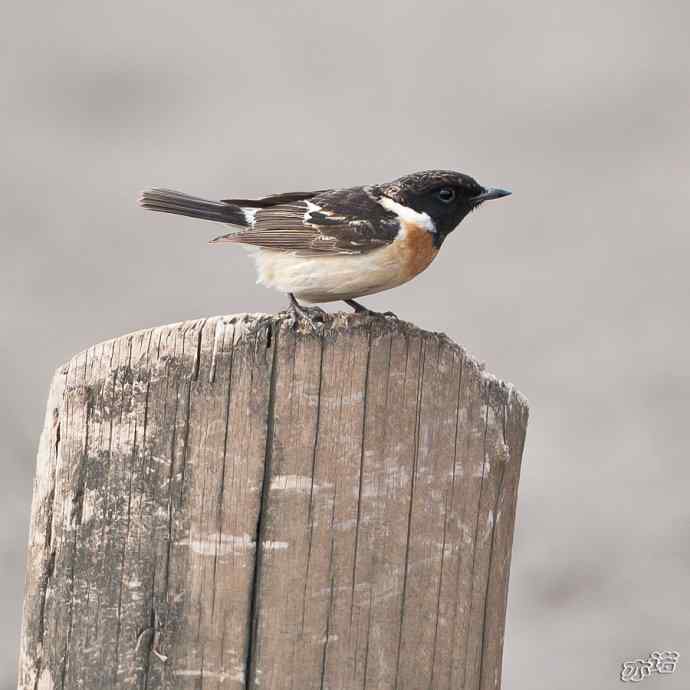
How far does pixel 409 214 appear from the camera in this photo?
518 centimetres

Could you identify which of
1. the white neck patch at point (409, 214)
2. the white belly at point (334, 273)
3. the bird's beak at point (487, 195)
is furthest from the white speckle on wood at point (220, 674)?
the bird's beak at point (487, 195)

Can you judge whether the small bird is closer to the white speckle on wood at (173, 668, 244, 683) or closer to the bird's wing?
the bird's wing

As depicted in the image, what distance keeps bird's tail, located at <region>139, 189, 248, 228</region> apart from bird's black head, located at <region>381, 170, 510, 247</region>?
594 millimetres

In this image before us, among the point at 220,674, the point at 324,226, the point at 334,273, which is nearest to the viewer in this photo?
the point at 220,674

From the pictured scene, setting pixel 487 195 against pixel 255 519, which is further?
pixel 487 195

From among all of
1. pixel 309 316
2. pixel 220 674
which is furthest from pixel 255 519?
pixel 309 316

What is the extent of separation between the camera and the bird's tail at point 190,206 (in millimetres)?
5258

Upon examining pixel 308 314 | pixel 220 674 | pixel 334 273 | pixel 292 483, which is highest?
pixel 334 273

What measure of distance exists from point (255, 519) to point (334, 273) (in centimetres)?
166

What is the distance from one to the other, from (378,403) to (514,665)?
15.9ft

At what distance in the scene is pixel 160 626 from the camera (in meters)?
3.44

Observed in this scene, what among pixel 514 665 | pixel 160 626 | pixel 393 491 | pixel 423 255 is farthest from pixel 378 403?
pixel 514 665

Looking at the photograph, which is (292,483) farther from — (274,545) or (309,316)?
(309,316)

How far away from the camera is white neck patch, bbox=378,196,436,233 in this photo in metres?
5.16
